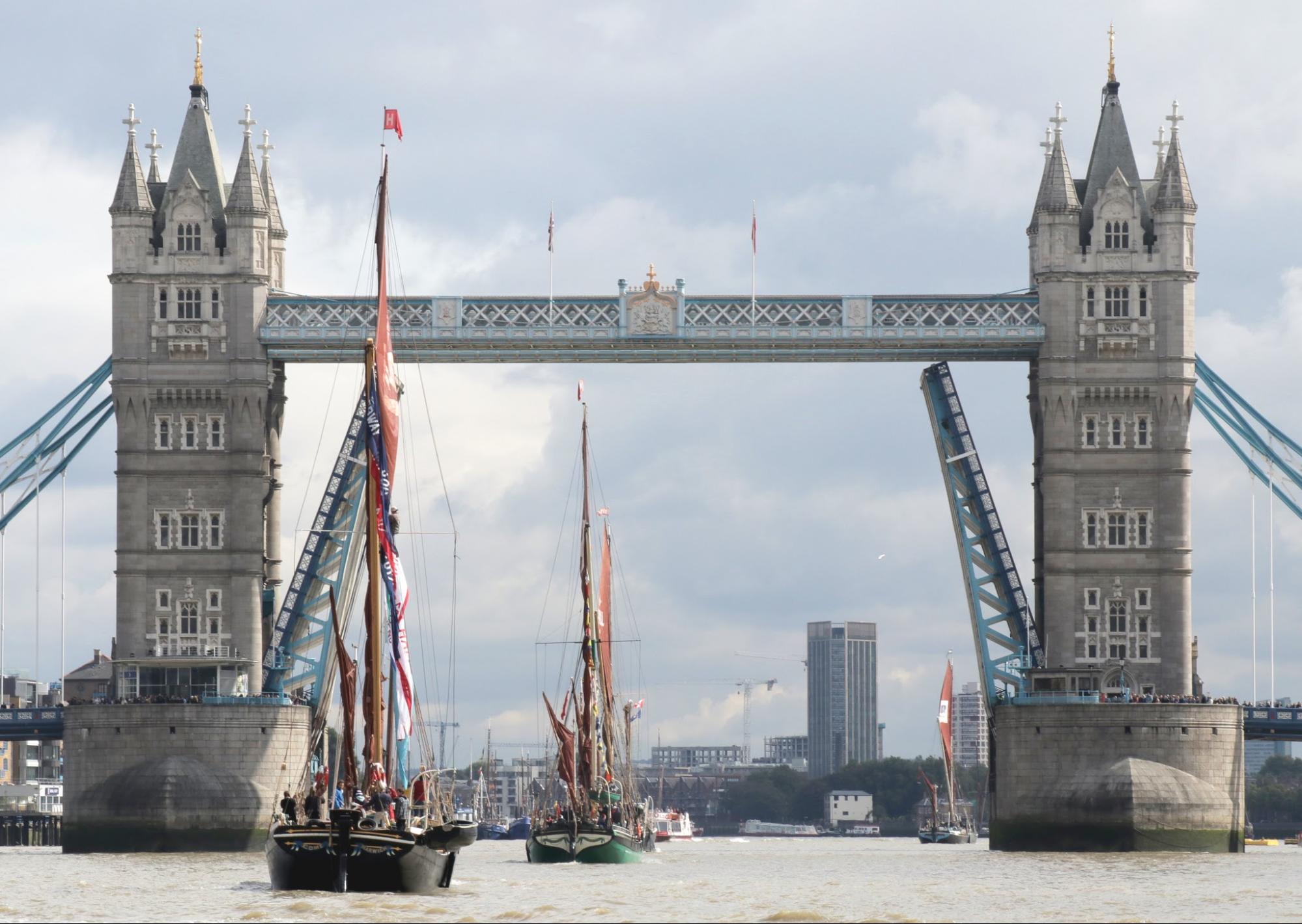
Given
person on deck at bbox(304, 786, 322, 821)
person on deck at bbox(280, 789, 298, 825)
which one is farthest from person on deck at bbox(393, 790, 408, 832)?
person on deck at bbox(280, 789, 298, 825)

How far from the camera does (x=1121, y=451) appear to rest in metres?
104

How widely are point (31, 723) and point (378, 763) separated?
48.6 meters

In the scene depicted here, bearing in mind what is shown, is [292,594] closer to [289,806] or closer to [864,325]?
[864,325]

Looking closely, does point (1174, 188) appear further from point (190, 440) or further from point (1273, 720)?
point (190, 440)

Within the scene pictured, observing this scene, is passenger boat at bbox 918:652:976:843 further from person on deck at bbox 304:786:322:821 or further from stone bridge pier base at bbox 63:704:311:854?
person on deck at bbox 304:786:322:821

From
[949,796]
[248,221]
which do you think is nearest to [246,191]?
[248,221]

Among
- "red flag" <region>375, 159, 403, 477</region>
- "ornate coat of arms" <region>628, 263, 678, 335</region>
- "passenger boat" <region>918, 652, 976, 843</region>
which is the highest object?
"ornate coat of arms" <region>628, 263, 678, 335</region>

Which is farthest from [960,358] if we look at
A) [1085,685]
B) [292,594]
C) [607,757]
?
[292,594]

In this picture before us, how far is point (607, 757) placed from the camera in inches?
4134

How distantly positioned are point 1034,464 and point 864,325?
968 centimetres

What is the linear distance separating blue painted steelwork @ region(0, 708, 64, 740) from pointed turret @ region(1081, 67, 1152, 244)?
156 ft

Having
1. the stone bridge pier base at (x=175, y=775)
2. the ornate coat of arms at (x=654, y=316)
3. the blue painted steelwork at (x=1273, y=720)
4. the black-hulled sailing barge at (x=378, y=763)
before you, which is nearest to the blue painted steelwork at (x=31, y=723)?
the stone bridge pier base at (x=175, y=775)

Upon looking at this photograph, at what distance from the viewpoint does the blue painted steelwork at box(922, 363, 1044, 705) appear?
103500 millimetres

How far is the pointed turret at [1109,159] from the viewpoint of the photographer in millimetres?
105938
